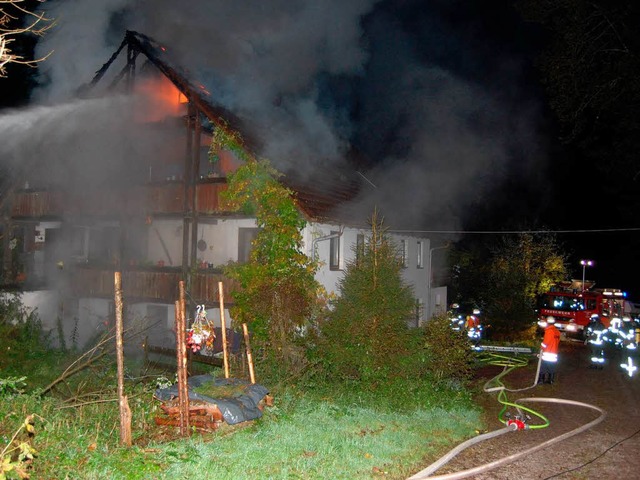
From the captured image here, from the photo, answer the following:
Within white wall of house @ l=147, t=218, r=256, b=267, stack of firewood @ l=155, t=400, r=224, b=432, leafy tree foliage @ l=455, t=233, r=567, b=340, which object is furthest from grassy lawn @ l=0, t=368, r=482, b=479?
leafy tree foliage @ l=455, t=233, r=567, b=340

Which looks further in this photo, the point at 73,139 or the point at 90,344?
the point at 73,139

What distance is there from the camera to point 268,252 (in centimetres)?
1336

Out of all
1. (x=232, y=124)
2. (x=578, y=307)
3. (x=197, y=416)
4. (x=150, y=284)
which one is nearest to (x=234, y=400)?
(x=197, y=416)

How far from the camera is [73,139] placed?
57.2 feet

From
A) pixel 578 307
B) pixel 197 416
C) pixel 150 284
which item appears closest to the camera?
pixel 197 416

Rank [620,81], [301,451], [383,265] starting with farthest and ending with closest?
[620,81] → [383,265] → [301,451]

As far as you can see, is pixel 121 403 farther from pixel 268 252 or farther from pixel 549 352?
pixel 549 352

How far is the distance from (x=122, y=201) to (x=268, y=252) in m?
6.29

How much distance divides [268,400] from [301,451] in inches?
77.8

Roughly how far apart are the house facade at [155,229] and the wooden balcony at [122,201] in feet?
0.11

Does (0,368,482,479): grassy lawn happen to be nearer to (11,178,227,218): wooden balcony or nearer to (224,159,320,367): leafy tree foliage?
(224,159,320,367): leafy tree foliage

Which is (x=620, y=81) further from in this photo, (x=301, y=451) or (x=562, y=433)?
(x=301, y=451)

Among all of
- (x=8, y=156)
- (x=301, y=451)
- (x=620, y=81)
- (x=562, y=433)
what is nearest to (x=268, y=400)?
(x=301, y=451)

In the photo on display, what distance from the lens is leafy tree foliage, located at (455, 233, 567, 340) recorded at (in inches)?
801
